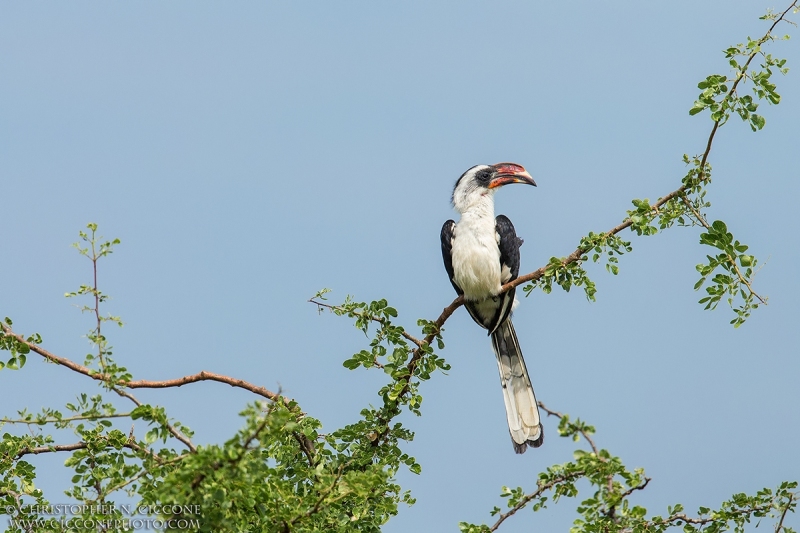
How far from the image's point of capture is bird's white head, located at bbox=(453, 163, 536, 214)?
6254mm

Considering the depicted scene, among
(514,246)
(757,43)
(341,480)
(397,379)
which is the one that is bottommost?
(341,480)

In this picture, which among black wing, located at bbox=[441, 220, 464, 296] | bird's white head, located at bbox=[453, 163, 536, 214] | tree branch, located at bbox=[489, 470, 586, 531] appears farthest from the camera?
bird's white head, located at bbox=[453, 163, 536, 214]

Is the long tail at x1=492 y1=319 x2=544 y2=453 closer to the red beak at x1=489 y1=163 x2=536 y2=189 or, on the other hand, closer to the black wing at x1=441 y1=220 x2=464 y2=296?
the black wing at x1=441 y1=220 x2=464 y2=296

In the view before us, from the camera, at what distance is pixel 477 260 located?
575cm

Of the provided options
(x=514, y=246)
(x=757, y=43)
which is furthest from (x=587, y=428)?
(x=514, y=246)

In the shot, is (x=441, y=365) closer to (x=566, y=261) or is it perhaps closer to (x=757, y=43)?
(x=566, y=261)

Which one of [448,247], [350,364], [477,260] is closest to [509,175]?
[448,247]

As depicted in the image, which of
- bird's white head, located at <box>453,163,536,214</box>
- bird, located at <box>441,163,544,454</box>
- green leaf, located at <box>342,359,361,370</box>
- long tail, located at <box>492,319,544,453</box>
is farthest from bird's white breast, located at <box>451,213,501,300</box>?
green leaf, located at <box>342,359,361,370</box>

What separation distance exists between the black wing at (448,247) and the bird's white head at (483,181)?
152 millimetres

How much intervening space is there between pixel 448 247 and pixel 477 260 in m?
0.37

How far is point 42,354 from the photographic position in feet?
13.9

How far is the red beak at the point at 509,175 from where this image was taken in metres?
6.36

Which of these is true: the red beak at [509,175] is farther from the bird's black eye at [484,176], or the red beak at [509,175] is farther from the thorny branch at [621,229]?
the thorny branch at [621,229]

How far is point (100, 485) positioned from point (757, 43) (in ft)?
11.0
